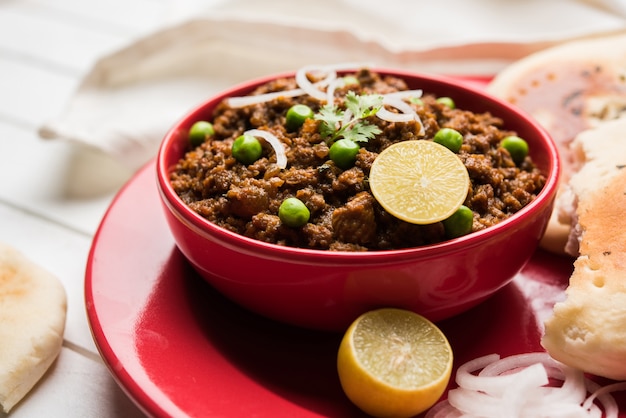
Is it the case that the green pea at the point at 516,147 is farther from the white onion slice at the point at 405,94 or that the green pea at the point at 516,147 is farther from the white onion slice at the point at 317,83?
the white onion slice at the point at 317,83

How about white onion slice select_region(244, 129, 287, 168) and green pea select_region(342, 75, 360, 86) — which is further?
green pea select_region(342, 75, 360, 86)

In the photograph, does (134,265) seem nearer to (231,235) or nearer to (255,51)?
(231,235)

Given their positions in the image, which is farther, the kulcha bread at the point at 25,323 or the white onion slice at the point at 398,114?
the white onion slice at the point at 398,114

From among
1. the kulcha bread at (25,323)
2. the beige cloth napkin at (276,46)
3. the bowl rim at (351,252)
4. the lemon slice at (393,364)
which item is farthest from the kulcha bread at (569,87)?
the kulcha bread at (25,323)

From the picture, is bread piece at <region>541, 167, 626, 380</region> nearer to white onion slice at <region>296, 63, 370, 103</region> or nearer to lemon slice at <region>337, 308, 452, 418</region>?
Result: lemon slice at <region>337, 308, 452, 418</region>

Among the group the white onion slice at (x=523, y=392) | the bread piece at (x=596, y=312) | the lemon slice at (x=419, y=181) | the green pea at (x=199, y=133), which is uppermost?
the lemon slice at (x=419, y=181)

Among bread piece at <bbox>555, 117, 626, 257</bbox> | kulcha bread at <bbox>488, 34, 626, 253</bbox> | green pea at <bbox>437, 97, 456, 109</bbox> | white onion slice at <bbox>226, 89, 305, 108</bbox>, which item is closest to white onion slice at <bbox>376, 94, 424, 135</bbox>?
green pea at <bbox>437, 97, 456, 109</bbox>
